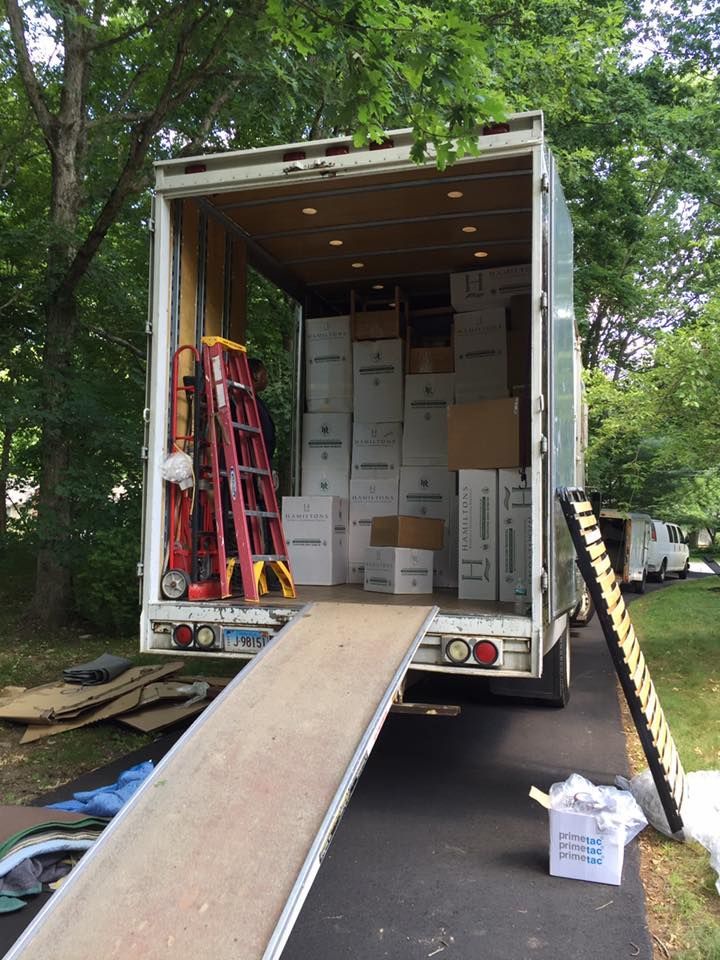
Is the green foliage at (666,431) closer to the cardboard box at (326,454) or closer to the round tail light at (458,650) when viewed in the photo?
the cardboard box at (326,454)

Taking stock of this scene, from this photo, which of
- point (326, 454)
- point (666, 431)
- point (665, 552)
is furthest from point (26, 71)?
point (665, 552)

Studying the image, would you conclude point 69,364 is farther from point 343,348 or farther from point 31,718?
point 31,718

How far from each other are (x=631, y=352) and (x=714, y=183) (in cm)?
936

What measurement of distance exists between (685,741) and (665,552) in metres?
15.0

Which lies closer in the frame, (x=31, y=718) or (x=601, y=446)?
(x=31, y=718)

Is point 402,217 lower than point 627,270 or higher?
lower

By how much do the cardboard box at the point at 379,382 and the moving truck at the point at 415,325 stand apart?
0.02m

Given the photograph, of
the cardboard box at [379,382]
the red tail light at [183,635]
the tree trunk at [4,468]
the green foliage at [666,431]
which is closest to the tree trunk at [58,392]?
the tree trunk at [4,468]

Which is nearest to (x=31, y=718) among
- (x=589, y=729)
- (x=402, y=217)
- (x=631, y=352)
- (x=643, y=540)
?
(x=589, y=729)

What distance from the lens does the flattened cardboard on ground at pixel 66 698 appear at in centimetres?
538

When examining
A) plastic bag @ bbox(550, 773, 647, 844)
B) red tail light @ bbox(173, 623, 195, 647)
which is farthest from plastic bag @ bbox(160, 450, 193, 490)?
plastic bag @ bbox(550, 773, 647, 844)

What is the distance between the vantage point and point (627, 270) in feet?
50.8

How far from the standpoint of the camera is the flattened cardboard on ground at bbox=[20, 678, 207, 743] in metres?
5.26

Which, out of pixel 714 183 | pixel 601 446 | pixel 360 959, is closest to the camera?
pixel 360 959
